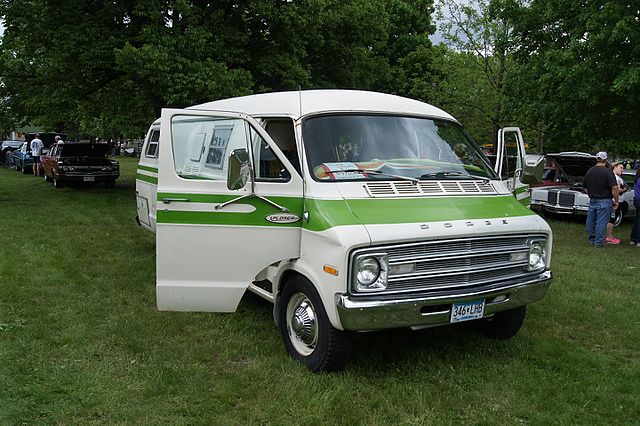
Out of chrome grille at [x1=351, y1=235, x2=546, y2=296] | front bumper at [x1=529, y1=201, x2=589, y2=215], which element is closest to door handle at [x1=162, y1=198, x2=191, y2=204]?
chrome grille at [x1=351, y1=235, x2=546, y2=296]

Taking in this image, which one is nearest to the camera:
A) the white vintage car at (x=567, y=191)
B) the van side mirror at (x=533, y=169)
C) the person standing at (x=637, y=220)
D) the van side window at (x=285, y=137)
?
the van side window at (x=285, y=137)

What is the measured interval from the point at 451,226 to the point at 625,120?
13.4 m

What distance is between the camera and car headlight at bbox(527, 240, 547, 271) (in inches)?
195

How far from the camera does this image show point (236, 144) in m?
5.36

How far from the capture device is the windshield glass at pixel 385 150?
4992 mm

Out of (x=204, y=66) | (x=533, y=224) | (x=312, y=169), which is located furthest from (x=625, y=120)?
(x=312, y=169)

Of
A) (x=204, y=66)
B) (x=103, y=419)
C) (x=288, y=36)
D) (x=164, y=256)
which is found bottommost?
(x=103, y=419)

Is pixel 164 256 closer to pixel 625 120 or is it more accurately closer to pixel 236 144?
pixel 236 144

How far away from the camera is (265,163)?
5156 millimetres

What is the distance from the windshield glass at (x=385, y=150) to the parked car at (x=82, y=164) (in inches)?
621

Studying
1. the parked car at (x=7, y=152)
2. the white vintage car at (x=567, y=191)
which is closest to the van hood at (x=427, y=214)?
the white vintage car at (x=567, y=191)

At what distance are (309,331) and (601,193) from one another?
8532 mm

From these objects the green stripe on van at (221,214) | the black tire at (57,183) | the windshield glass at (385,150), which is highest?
the windshield glass at (385,150)

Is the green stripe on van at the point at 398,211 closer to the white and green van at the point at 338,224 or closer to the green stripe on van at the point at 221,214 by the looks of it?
the white and green van at the point at 338,224
